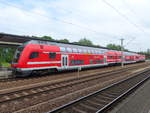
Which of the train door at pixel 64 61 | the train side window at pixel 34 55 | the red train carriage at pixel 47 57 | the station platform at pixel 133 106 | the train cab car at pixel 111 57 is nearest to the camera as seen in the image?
the station platform at pixel 133 106

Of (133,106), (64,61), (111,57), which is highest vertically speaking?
(111,57)

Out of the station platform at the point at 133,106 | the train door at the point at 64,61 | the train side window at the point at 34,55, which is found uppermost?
the train side window at the point at 34,55

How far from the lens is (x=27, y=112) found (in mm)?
5602

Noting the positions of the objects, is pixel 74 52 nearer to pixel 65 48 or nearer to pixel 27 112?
pixel 65 48

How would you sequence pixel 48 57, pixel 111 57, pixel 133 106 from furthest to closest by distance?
pixel 111 57 → pixel 48 57 → pixel 133 106

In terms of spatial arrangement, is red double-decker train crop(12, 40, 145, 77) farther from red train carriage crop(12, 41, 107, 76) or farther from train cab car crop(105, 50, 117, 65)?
train cab car crop(105, 50, 117, 65)

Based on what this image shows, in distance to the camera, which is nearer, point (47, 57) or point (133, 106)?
point (133, 106)

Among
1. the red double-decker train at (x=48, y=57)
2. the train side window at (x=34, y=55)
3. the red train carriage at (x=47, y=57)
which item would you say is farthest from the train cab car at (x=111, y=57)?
the train side window at (x=34, y=55)

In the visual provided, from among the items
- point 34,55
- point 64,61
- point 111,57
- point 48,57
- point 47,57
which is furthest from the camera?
point 111,57

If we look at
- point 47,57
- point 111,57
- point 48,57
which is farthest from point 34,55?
point 111,57

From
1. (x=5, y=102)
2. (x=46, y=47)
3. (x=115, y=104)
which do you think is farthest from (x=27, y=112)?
(x=46, y=47)

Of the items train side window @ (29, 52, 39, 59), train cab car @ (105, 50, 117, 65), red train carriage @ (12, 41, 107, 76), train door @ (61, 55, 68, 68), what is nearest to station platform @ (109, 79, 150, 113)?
red train carriage @ (12, 41, 107, 76)

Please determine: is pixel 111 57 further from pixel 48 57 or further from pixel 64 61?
pixel 48 57

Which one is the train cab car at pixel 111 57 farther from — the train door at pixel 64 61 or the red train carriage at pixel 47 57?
the train door at pixel 64 61
